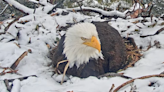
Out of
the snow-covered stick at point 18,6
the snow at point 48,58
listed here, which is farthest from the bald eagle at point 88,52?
the snow-covered stick at point 18,6

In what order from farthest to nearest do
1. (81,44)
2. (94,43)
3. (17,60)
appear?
(17,60)
(81,44)
(94,43)

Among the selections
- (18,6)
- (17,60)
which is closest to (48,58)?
(17,60)

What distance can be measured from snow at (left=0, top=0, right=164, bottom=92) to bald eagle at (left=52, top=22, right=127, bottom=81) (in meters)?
0.19

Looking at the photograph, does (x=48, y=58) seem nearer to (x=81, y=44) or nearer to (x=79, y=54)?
(x=79, y=54)

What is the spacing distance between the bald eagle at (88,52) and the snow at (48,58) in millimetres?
189

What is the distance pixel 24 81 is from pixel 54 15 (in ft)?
8.38

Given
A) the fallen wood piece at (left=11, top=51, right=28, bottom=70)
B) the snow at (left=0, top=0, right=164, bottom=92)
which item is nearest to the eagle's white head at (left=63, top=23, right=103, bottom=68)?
the snow at (left=0, top=0, right=164, bottom=92)

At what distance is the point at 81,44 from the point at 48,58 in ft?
3.52

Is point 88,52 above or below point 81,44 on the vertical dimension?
below

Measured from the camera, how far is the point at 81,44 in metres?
2.55

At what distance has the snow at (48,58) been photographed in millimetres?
2104

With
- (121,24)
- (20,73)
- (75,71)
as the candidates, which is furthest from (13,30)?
(121,24)

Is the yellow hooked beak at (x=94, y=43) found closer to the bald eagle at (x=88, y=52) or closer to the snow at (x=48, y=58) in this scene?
the bald eagle at (x=88, y=52)

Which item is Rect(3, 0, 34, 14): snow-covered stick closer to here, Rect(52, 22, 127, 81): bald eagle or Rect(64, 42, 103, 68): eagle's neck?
Rect(52, 22, 127, 81): bald eagle
